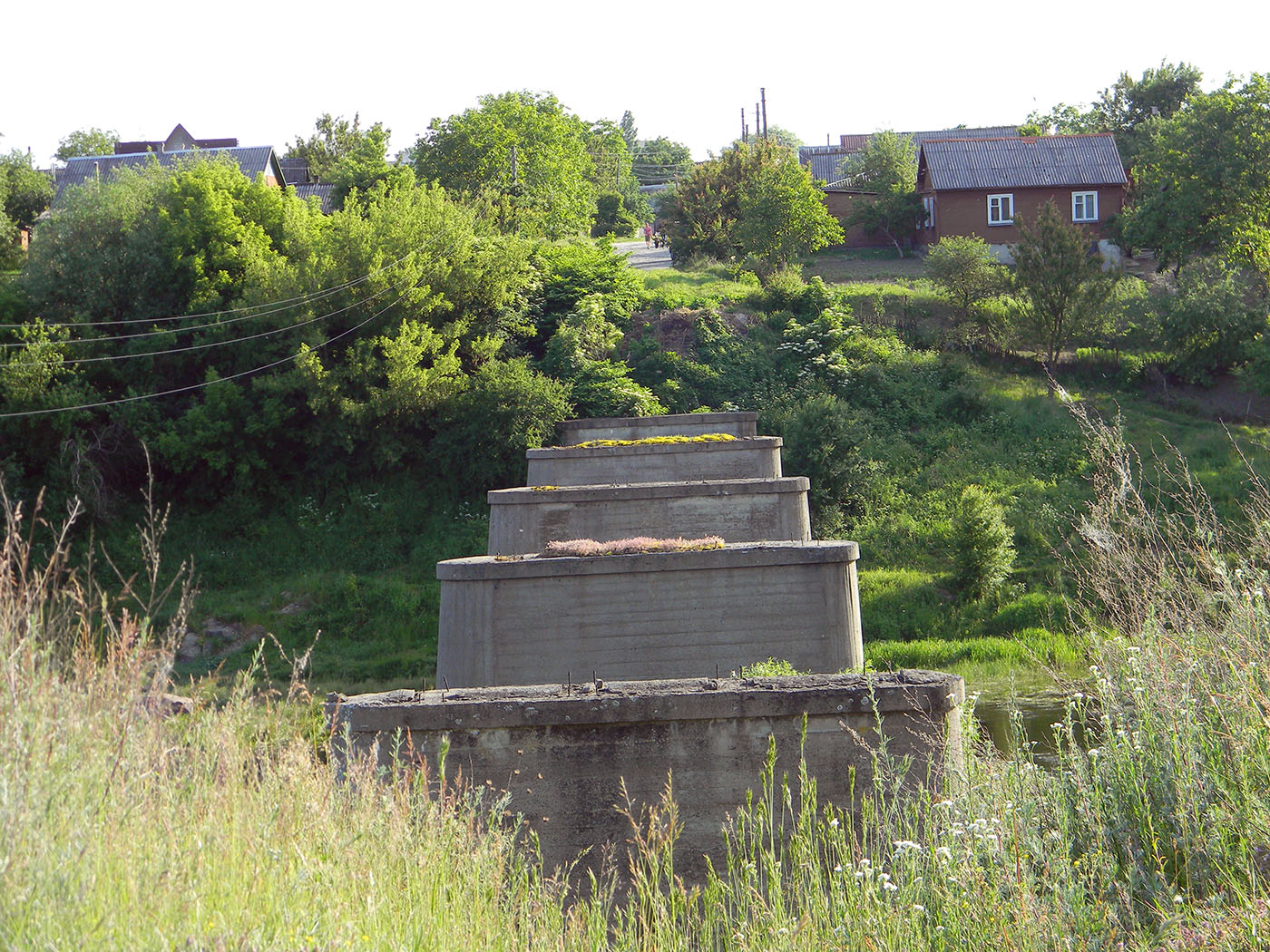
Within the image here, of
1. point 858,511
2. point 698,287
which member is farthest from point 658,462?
point 698,287

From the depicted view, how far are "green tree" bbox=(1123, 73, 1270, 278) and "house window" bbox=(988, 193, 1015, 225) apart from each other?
7066 millimetres

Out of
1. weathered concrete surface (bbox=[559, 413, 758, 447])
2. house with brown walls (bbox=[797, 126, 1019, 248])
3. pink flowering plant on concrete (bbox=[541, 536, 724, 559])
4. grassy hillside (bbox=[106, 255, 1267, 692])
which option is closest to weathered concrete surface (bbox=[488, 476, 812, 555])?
pink flowering plant on concrete (bbox=[541, 536, 724, 559])

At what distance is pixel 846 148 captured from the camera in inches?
2982

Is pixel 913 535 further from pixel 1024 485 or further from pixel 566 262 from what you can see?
pixel 566 262

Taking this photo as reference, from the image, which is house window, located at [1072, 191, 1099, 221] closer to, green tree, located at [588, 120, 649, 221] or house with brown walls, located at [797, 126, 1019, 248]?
house with brown walls, located at [797, 126, 1019, 248]

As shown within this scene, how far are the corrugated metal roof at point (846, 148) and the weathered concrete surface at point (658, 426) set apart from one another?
106ft

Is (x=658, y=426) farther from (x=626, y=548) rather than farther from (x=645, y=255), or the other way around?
(x=645, y=255)

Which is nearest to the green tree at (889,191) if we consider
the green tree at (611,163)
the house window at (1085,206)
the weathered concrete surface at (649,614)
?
the house window at (1085,206)

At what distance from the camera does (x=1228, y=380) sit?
3011cm

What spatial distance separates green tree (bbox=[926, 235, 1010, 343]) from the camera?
31.9m

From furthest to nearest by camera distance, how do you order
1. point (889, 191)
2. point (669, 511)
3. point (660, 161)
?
point (660, 161), point (889, 191), point (669, 511)

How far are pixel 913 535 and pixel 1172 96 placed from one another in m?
39.1

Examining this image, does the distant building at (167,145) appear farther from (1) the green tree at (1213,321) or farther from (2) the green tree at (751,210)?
(1) the green tree at (1213,321)

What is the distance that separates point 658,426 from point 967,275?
1289 centimetres
